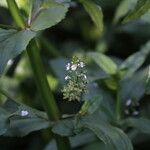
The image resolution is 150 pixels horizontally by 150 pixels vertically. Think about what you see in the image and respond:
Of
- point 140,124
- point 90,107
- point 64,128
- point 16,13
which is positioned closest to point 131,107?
point 140,124

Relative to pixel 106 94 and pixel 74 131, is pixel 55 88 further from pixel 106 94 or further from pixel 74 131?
pixel 74 131

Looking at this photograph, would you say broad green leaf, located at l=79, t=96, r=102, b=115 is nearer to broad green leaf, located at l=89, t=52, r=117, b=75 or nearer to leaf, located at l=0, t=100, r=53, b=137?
leaf, located at l=0, t=100, r=53, b=137

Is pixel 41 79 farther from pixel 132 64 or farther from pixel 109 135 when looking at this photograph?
pixel 132 64

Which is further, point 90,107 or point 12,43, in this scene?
point 90,107

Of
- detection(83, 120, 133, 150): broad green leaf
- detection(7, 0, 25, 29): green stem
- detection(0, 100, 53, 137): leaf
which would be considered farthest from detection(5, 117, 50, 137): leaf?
detection(7, 0, 25, 29): green stem

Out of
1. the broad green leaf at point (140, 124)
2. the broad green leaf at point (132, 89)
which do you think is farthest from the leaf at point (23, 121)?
the broad green leaf at point (132, 89)

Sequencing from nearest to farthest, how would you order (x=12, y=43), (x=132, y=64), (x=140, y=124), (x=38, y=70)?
(x=12, y=43), (x=38, y=70), (x=140, y=124), (x=132, y=64)
